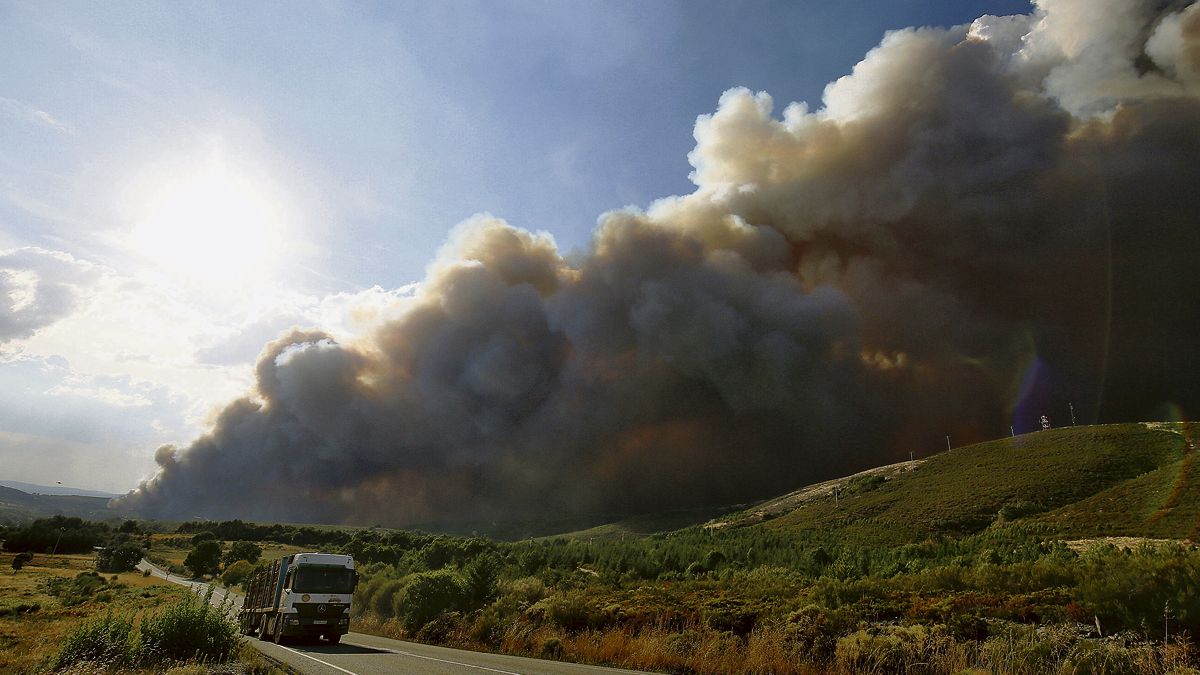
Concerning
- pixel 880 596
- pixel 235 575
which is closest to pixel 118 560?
pixel 235 575

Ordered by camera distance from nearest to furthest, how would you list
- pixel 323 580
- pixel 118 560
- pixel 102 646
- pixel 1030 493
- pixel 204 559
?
pixel 102 646 → pixel 323 580 → pixel 1030 493 → pixel 204 559 → pixel 118 560

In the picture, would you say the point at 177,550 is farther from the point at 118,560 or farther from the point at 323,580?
the point at 323,580

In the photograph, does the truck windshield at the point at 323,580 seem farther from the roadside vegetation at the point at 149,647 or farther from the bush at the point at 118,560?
the bush at the point at 118,560

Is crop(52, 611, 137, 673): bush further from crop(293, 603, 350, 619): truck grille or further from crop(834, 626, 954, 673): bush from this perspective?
crop(834, 626, 954, 673): bush

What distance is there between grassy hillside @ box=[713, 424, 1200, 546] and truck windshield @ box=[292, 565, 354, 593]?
5373cm

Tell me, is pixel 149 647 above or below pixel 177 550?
above

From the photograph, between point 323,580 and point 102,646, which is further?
point 323,580

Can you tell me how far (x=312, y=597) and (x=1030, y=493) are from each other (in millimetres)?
73829

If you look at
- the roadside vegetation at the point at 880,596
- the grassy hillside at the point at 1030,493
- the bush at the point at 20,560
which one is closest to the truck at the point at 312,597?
the roadside vegetation at the point at 880,596

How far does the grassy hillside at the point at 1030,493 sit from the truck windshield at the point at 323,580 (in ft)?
176

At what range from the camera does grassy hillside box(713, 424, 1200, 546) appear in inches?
2208

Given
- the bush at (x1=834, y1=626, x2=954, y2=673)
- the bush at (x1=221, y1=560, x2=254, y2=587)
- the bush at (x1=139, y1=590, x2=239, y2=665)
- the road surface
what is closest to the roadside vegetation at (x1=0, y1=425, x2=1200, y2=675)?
the bush at (x1=834, y1=626, x2=954, y2=673)

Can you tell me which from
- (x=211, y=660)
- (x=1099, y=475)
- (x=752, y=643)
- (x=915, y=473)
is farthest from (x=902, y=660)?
(x=915, y=473)

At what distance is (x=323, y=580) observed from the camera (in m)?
24.0
